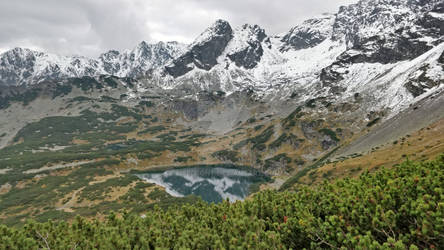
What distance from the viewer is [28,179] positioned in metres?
144

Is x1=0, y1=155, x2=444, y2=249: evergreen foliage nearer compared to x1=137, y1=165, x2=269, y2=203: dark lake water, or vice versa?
x1=0, y1=155, x2=444, y2=249: evergreen foliage

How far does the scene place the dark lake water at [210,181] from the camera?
13262 cm

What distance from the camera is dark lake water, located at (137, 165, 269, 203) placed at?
133 meters

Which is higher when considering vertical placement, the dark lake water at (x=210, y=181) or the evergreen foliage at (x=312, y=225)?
the evergreen foliage at (x=312, y=225)

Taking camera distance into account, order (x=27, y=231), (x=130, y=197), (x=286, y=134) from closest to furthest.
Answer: (x=27, y=231) → (x=130, y=197) → (x=286, y=134)

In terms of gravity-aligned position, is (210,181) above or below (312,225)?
below

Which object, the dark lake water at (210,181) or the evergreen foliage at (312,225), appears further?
the dark lake water at (210,181)

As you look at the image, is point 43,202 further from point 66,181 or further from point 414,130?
point 414,130

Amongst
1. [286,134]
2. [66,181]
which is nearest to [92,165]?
[66,181]

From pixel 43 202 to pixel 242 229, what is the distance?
126m

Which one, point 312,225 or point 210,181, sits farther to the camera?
point 210,181

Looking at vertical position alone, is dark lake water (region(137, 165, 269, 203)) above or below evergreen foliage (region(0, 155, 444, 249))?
below

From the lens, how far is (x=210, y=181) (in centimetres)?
15925

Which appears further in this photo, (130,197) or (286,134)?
(286,134)
